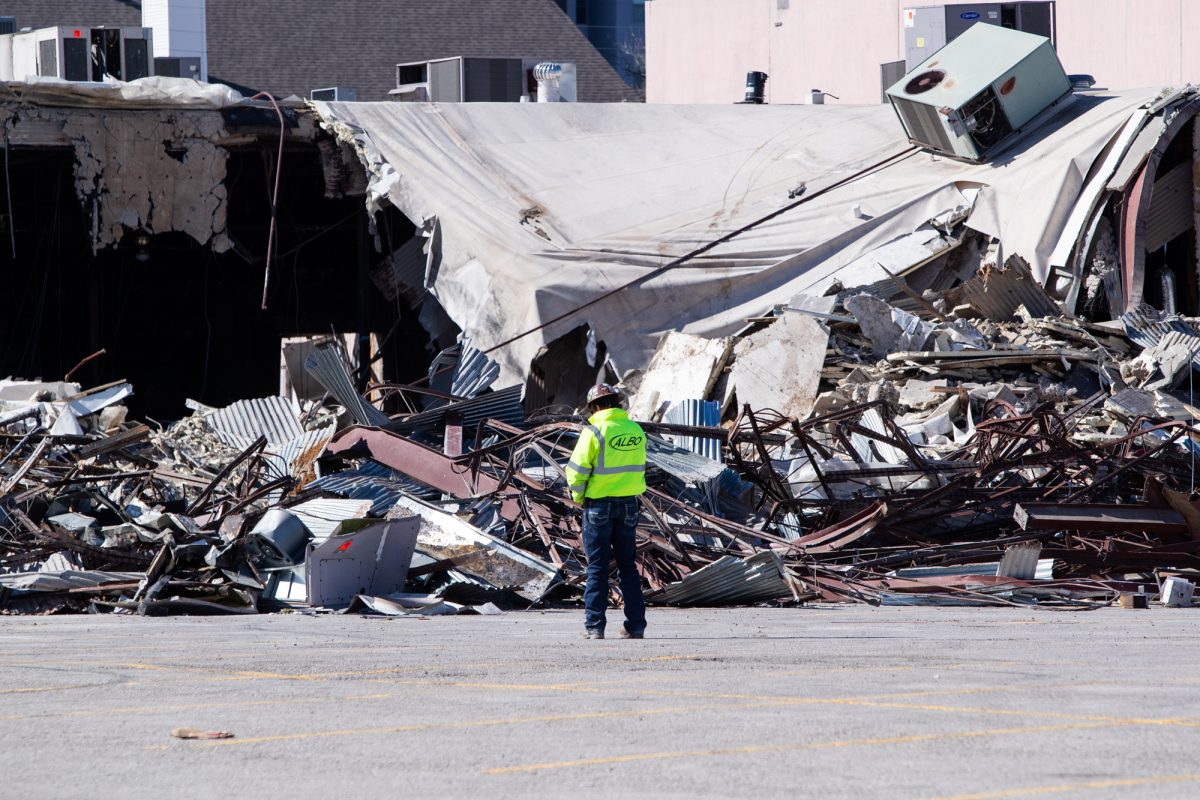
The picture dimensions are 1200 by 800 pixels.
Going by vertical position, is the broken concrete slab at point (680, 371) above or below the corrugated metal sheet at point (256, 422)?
above

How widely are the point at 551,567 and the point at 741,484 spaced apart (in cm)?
261

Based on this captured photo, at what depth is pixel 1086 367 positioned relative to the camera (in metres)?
16.5

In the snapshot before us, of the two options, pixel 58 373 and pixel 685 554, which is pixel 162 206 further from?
pixel 685 554

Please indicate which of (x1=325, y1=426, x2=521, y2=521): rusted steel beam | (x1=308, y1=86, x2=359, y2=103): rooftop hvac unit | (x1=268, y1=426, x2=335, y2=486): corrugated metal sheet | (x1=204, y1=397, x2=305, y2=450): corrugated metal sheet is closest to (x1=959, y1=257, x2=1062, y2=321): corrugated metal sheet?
(x1=325, y1=426, x2=521, y2=521): rusted steel beam

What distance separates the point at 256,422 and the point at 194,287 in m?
8.34

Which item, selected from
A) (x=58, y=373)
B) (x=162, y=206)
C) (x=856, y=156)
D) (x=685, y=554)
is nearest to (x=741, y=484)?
(x=685, y=554)

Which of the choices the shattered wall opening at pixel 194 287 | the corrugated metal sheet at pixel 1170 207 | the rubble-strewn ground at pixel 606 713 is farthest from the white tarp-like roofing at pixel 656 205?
the rubble-strewn ground at pixel 606 713

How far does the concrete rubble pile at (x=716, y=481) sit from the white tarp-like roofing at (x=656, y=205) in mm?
612

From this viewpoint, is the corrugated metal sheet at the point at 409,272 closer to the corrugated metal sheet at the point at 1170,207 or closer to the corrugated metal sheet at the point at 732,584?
the corrugated metal sheet at the point at 1170,207

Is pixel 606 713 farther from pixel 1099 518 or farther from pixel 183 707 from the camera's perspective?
pixel 1099 518

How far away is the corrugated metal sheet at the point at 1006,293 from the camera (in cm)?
1738

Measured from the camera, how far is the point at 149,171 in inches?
771

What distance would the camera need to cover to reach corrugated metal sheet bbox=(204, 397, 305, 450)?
52.3ft

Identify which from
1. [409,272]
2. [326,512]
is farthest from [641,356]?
[326,512]
